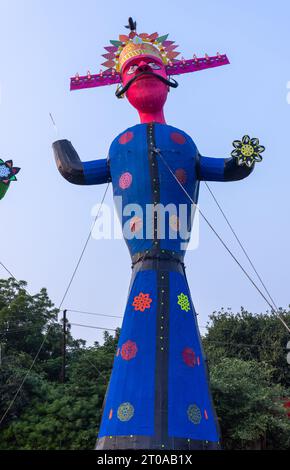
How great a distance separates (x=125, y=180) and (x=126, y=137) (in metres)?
0.79

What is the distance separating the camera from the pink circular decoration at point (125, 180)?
9031 mm

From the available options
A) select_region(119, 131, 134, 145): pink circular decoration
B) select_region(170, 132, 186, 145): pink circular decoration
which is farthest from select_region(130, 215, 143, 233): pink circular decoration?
select_region(170, 132, 186, 145): pink circular decoration

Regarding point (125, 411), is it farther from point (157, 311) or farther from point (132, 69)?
point (132, 69)

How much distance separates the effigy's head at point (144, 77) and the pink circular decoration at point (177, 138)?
0.76 meters

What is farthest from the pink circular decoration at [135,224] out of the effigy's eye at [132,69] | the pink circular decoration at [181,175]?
the effigy's eye at [132,69]

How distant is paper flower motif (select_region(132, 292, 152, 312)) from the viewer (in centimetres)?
823

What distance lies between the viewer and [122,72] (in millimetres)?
10141

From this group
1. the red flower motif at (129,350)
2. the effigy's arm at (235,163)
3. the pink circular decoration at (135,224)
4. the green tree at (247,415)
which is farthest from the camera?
the green tree at (247,415)

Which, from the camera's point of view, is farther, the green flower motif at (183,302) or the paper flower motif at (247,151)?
the paper flower motif at (247,151)

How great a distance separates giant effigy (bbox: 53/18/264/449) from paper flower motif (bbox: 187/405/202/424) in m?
0.01

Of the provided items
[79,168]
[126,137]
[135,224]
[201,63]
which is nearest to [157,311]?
[135,224]

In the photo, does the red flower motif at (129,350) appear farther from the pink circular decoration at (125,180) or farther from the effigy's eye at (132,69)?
the effigy's eye at (132,69)

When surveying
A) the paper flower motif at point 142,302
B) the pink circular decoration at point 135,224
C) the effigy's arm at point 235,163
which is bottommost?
the paper flower motif at point 142,302
